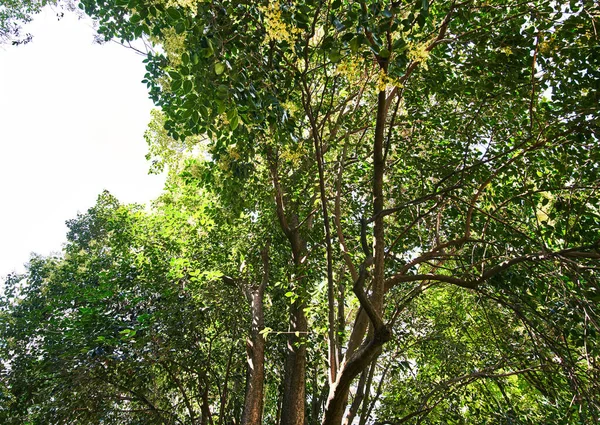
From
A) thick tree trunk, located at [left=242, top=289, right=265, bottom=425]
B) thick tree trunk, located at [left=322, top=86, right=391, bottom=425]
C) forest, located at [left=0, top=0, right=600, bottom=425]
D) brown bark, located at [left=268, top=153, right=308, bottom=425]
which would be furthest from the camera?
thick tree trunk, located at [left=242, top=289, right=265, bottom=425]

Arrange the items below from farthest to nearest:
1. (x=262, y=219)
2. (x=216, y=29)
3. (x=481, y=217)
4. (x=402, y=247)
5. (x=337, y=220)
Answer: (x=262, y=219), (x=402, y=247), (x=481, y=217), (x=337, y=220), (x=216, y=29)

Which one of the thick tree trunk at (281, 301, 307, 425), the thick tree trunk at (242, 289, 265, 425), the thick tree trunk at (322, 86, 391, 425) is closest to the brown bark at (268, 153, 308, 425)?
the thick tree trunk at (281, 301, 307, 425)

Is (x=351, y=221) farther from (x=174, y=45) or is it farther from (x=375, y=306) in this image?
(x=174, y=45)

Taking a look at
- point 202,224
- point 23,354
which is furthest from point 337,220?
point 23,354

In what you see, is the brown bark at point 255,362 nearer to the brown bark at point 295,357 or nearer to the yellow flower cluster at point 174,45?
the brown bark at point 295,357

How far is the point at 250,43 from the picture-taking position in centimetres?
196

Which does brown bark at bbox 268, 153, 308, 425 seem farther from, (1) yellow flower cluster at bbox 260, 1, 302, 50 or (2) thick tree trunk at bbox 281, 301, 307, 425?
(1) yellow flower cluster at bbox 260, 1, 302, 50

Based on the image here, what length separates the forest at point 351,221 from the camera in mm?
1974

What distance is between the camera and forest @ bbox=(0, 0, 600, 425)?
1.97m

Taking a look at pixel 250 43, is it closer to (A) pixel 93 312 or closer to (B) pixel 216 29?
(B) pixel 216 29

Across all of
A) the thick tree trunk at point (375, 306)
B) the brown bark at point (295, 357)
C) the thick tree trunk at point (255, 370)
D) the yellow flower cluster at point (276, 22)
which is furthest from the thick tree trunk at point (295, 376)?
the yellow flower cluster at point (276, 22)

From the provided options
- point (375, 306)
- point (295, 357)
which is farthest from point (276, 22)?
point (295, 357)

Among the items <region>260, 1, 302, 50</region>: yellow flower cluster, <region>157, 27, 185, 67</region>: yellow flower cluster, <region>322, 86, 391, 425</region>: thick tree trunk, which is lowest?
<region>322, 86, 391, 425</region>: thick tree trunk

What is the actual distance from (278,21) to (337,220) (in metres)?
1.47
